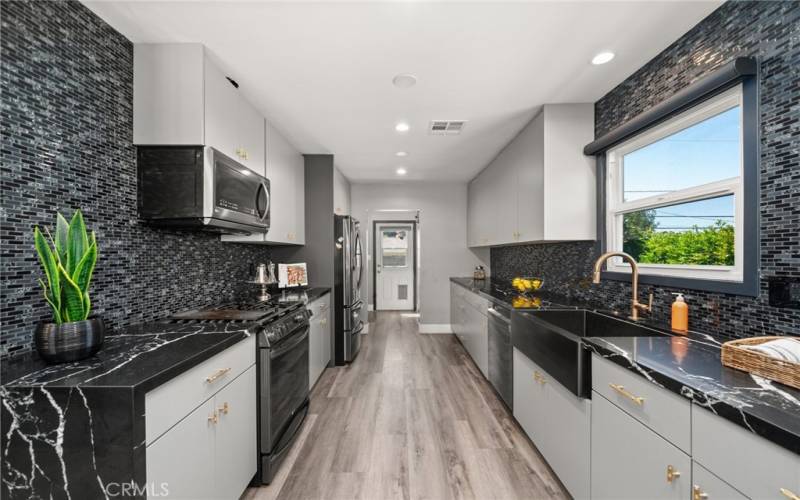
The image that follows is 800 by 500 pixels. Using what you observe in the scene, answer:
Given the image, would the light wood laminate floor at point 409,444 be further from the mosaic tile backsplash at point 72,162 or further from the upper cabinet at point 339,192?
the upper cabinet at point 339,192

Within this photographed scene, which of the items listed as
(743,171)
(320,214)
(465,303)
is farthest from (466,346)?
(743,171)

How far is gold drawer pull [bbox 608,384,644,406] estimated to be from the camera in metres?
1.06

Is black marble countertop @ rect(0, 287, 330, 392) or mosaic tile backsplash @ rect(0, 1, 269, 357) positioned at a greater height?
mosaic tile backsplash @ rect(0, 1, 269, 357)

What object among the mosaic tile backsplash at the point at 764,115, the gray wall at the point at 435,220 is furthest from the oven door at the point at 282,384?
the gray wall at the point at 435,220

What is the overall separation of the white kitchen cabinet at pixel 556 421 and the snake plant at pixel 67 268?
216 cm

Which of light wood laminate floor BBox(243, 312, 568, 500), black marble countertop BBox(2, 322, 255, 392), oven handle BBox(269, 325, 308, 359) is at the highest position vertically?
black marble countertop BBox(2, 322, 255, 392)

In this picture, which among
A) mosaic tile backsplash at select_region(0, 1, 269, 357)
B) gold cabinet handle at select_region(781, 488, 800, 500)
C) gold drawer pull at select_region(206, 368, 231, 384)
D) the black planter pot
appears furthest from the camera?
gold drawer pull at select_region(206, 368, 231, 384)

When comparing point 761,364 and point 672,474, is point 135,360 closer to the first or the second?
point 672,474

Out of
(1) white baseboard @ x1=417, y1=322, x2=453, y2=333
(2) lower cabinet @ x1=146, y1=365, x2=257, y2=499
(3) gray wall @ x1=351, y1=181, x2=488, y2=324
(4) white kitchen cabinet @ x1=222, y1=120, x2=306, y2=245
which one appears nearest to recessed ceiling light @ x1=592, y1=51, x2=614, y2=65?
(4) white kitchen cabinet @ x1=222, y1=120, x2=306, y2=245

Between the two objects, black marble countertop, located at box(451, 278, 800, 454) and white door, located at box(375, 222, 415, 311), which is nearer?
black marble countertop, located at box(451, 278, 800, 454)

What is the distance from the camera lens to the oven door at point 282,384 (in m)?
1.67

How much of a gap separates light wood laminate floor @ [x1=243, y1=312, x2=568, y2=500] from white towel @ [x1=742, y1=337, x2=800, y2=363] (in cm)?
120

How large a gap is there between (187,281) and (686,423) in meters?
2.63

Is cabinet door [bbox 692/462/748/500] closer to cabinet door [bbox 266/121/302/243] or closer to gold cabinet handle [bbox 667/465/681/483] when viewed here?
gold cabinet handle [bbox 667/465/681/483]
